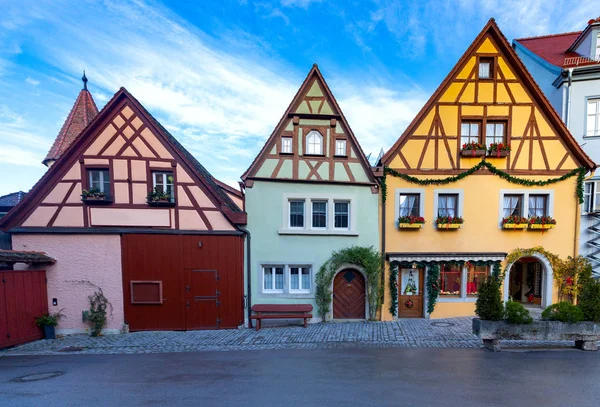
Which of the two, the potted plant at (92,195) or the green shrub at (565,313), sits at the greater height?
the potted plant at (92,195)

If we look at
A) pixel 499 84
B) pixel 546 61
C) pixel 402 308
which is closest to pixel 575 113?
pixel 546 61

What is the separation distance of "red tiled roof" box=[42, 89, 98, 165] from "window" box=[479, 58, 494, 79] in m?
17.7

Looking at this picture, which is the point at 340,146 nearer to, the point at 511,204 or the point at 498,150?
the point at 498,150

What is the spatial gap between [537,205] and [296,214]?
977 cm

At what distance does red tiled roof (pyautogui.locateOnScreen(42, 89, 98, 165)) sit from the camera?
1141 cm

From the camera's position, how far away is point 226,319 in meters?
9.25

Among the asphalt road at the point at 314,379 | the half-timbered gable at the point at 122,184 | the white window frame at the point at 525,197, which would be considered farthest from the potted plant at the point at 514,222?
the half-timbered gable at the point at 122,184

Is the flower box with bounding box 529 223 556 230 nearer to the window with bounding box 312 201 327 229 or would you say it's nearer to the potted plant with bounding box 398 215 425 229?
the potted plant with bounding box 398 215 425 229

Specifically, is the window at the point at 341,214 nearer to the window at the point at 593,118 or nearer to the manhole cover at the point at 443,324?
the manhole cover at the point at 443,324

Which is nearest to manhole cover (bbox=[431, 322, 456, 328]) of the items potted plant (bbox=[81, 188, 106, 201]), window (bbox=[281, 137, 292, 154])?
window (bbox=[281, 137, 292, 154])

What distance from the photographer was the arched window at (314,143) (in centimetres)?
980

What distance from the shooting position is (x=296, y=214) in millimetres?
9984

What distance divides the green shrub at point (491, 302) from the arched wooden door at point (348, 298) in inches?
160

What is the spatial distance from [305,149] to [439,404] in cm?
808
